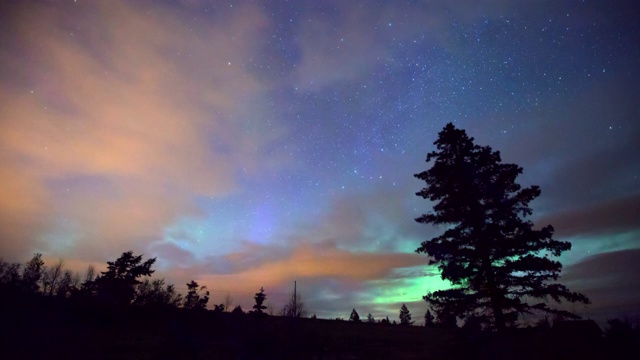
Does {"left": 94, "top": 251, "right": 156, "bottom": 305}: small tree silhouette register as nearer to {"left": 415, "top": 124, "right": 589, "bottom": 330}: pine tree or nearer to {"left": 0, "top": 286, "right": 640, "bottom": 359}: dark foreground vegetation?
{"left": 0, "top": 286, "right": 640, "bottom": 359}: dark foreground vegetation

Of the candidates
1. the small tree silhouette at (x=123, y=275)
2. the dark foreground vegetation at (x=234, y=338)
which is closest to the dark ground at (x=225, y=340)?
the dark foreground vegetation at (x=234, y=338)

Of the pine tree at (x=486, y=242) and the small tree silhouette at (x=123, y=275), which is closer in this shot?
the pine tree at (x=486, y=242)

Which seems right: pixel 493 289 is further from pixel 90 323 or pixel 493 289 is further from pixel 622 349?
pixel 90 323

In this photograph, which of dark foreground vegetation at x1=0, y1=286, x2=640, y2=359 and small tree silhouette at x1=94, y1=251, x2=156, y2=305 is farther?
small tree silhouette at x1=94, y1=251, x2=156, y2=305

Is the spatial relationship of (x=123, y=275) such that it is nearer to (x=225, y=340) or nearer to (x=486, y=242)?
(x=225, y=340)

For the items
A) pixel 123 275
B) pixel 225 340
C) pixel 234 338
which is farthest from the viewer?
pixel 123 275

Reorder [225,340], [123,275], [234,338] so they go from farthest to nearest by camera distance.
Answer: [123,275]
[234,338]
[225,340]

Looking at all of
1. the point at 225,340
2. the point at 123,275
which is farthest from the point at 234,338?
the point at 123,275

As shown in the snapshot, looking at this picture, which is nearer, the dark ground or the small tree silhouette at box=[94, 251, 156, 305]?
the dark ground

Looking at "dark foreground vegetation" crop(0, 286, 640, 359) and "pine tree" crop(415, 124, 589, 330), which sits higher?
"pine tree" crop(415, 124, 589, 330)

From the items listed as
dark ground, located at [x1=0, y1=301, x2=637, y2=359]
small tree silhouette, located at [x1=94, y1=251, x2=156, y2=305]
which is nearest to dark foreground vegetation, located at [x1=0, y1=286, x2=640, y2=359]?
dark ground, located at [x1=0, y1=301, x2=637, y2=359]

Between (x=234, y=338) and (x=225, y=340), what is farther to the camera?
(x=234, y=338)

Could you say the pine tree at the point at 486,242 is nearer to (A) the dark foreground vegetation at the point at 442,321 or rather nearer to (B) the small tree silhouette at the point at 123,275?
(A) the dark foreground vegetation at the point at 442,321

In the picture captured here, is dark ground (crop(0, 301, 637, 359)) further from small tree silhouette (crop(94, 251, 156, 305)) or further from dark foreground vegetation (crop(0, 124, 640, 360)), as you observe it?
small tree silhouette (crop(94, 251, 156, 305))
